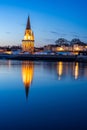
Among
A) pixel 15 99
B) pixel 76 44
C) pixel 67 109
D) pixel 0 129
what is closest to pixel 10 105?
pixel 15 99

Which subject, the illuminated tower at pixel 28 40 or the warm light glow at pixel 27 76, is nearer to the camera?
the warm light glow at pixel 27 76

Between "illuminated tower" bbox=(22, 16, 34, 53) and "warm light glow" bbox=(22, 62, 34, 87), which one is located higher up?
"illuminated tower" bbox=(22, 16, 34, 53)

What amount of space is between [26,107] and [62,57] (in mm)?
69573

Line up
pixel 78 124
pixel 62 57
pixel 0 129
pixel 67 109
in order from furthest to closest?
pixel 62 57
pixel 67 109
pixel 78 124
pixel 0 129

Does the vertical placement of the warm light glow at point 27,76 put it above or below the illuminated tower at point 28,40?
below

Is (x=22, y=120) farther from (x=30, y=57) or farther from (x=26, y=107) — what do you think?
(x=30, y=57)

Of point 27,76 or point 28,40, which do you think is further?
point 28,40

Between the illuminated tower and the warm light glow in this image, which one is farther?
the illuminated tower

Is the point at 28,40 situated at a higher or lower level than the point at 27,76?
higher

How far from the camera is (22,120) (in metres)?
8.02

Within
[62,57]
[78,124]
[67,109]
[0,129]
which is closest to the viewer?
[0,129]

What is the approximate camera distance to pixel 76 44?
384ft

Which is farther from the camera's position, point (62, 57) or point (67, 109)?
point (62, 57)

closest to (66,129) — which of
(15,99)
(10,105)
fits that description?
(10,105)
